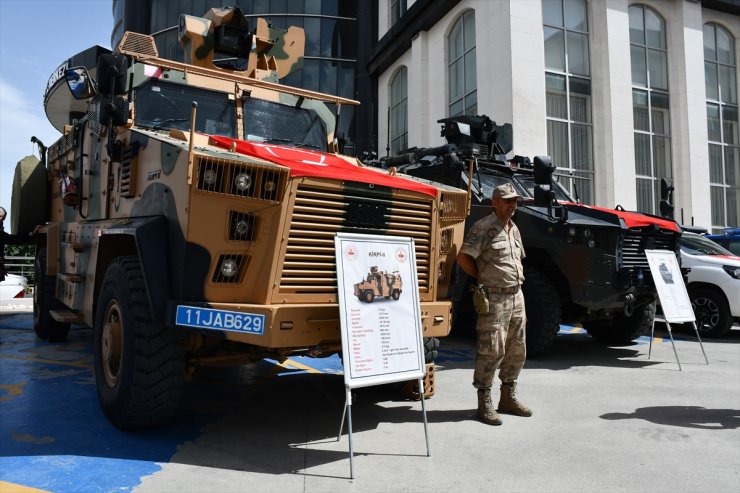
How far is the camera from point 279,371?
5941 mm

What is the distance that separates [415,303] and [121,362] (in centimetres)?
191

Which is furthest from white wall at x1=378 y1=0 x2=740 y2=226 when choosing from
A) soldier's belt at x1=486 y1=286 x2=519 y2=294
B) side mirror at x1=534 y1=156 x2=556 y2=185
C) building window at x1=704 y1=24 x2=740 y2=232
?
soldier's belt at x1=486 y1=286 x2=519 y2=294

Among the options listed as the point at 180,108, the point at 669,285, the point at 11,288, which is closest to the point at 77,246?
the point at 180,108

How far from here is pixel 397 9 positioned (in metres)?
22.1

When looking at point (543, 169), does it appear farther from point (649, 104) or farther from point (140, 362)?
point (649, 104)

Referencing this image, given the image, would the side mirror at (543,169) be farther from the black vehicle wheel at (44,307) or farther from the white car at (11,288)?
the white car at (11,288)

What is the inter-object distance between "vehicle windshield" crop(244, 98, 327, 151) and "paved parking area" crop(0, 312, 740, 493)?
7.31 feet

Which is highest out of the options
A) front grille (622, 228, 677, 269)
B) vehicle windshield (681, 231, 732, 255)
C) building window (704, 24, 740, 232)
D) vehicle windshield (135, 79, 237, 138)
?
building window (704, 24, 740, 232)

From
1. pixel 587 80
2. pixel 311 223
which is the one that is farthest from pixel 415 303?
pixel 587 80

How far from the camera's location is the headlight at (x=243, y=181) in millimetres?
3215

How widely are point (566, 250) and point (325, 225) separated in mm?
3747

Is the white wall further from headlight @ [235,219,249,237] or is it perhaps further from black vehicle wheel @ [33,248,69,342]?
headlight @ [235,219,249,237]

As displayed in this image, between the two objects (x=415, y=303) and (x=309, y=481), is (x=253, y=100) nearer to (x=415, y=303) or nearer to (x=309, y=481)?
(x=415, y=303)

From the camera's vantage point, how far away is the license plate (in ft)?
10.5
